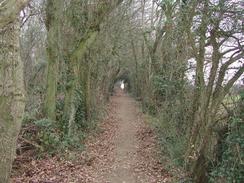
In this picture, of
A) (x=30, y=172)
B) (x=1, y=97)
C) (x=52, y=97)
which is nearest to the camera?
(x=1, y=97)

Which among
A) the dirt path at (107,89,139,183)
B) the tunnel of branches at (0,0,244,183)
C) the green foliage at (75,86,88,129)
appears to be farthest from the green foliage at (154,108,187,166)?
the green foliage at (75,86,88,129)

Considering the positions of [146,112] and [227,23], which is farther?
[146,112]

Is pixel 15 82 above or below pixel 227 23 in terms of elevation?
below

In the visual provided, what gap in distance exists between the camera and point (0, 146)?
6.81 meters

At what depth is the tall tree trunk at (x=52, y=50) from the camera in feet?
46.6

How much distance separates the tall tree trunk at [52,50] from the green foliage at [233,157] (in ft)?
23.5

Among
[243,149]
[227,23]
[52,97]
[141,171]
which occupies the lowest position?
[141,171]

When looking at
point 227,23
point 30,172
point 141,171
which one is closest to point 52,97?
point 30,172

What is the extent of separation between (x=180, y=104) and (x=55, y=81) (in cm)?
494

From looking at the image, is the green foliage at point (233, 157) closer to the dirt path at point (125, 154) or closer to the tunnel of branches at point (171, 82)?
the tunnel of branches at point (171, 82)

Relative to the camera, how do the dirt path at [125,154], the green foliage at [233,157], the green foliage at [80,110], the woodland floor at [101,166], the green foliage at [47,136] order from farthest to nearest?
the green foliage at [80,110] < the green foliage at [47,136] < the dirt path at [125,154] < the woodland floor at [101,166] < the green foliage at [233,157]

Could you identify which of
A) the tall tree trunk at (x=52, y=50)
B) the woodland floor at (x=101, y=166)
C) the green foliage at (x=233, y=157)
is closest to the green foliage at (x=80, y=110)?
the woodland floor at (x=101, y=166)

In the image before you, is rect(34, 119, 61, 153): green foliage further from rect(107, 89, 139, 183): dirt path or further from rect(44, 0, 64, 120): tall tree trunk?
rect(107, 89, 139, 183): dirt path

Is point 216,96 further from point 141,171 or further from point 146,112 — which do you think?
point 146,112
